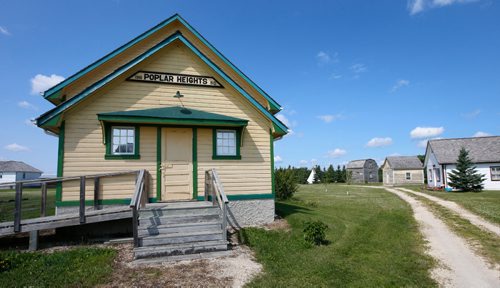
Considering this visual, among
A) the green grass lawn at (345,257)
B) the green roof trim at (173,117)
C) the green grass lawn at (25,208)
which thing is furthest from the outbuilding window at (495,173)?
the green grass lawn at (25,208)

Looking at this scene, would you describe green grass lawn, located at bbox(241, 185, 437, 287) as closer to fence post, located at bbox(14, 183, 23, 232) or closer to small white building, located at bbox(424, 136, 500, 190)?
fence post, located at bbox(14, 183, 23, 232)

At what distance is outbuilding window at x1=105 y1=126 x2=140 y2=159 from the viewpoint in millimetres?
10031

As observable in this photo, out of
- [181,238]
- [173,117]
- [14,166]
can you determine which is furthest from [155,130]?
[14,166]

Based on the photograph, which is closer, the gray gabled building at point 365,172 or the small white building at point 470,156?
the small white building at point 470,156

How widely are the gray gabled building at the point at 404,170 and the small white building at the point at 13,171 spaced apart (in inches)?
3459

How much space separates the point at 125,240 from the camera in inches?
345

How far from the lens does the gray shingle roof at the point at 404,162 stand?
4841cm

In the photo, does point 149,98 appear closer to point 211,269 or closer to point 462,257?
point 211,269

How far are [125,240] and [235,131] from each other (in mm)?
5548

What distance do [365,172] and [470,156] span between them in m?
30.3

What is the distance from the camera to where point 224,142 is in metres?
11.4

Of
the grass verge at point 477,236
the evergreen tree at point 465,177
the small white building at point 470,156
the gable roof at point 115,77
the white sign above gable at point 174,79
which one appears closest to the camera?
the grass verge at point 477,236

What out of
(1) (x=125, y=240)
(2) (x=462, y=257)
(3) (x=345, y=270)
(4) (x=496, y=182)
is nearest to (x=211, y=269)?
(3) (x=345, y=270)

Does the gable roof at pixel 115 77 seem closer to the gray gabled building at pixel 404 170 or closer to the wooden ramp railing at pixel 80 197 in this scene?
the wooden ramp railing at pixel 80 197
